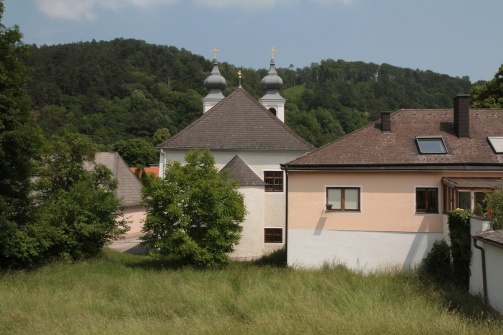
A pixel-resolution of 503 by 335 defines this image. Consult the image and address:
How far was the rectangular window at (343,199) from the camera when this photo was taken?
61.1ft

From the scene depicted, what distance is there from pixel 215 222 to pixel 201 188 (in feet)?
4.72

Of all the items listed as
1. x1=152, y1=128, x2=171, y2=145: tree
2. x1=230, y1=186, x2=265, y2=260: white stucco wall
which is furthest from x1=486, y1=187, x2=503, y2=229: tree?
x1=152, y1=128, x2=171, y2=145: tree

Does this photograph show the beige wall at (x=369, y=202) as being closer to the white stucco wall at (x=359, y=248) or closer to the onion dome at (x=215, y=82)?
the white stucco wall at (x=359, y=248)

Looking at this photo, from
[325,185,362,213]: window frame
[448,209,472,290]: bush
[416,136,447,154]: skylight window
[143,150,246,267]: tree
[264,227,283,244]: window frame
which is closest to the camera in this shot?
[448,209,472,290]: bush

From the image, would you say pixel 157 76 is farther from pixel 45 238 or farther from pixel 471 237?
pixel 471 237

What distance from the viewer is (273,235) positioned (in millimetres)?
25531

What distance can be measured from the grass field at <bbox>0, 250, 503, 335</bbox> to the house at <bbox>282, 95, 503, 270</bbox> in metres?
1.09

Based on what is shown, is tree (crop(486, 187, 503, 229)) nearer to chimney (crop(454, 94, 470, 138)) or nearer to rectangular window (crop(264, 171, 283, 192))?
chimney (crop(454, 94, 470, 138))

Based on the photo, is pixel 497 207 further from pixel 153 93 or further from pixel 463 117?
pixel 153 93

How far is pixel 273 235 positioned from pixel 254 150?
434 centimetres

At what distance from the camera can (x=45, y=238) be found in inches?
793

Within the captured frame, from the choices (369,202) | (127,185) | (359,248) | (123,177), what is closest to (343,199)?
(369,202)

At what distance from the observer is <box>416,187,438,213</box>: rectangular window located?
59.6 ft

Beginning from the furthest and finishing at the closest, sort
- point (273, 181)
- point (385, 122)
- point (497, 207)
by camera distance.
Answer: point (273, 181), point (385, 122), point (497, 207)
